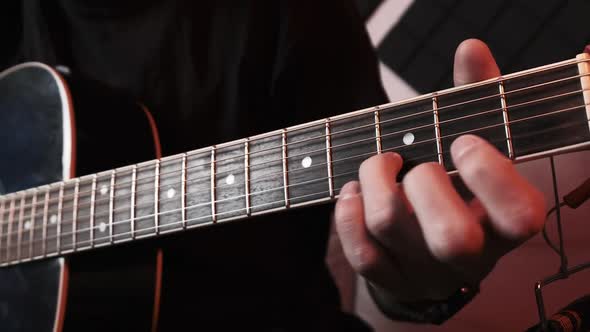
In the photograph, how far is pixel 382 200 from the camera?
1.24 feet

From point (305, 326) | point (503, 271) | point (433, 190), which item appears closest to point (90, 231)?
point (305, 326)

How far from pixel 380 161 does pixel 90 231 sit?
0.40 meters

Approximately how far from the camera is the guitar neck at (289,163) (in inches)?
14.6

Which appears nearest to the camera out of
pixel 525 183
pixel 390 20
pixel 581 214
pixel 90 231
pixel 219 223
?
pixel 525 183

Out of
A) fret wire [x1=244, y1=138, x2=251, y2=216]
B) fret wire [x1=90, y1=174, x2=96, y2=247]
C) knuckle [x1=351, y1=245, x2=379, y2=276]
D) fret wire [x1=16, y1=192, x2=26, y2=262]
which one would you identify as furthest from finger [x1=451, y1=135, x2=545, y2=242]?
fret wire [x1=16, y1=192, x2=26, y2=262]

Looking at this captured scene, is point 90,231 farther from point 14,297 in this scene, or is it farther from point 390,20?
point 390,20

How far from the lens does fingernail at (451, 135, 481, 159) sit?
0.35 m

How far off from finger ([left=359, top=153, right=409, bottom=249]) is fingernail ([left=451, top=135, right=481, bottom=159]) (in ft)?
0.17

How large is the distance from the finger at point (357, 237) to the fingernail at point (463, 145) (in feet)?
0.28

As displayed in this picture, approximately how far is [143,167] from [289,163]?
21cm

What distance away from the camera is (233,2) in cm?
77

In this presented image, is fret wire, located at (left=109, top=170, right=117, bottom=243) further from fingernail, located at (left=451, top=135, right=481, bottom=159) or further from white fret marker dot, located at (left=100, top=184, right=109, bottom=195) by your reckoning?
fingernail, located at (left=451, top=135, right=481, bottom=159)

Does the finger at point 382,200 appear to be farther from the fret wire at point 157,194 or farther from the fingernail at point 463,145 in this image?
the fret wire at point 157,194

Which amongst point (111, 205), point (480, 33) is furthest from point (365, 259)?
point (480, 33)
